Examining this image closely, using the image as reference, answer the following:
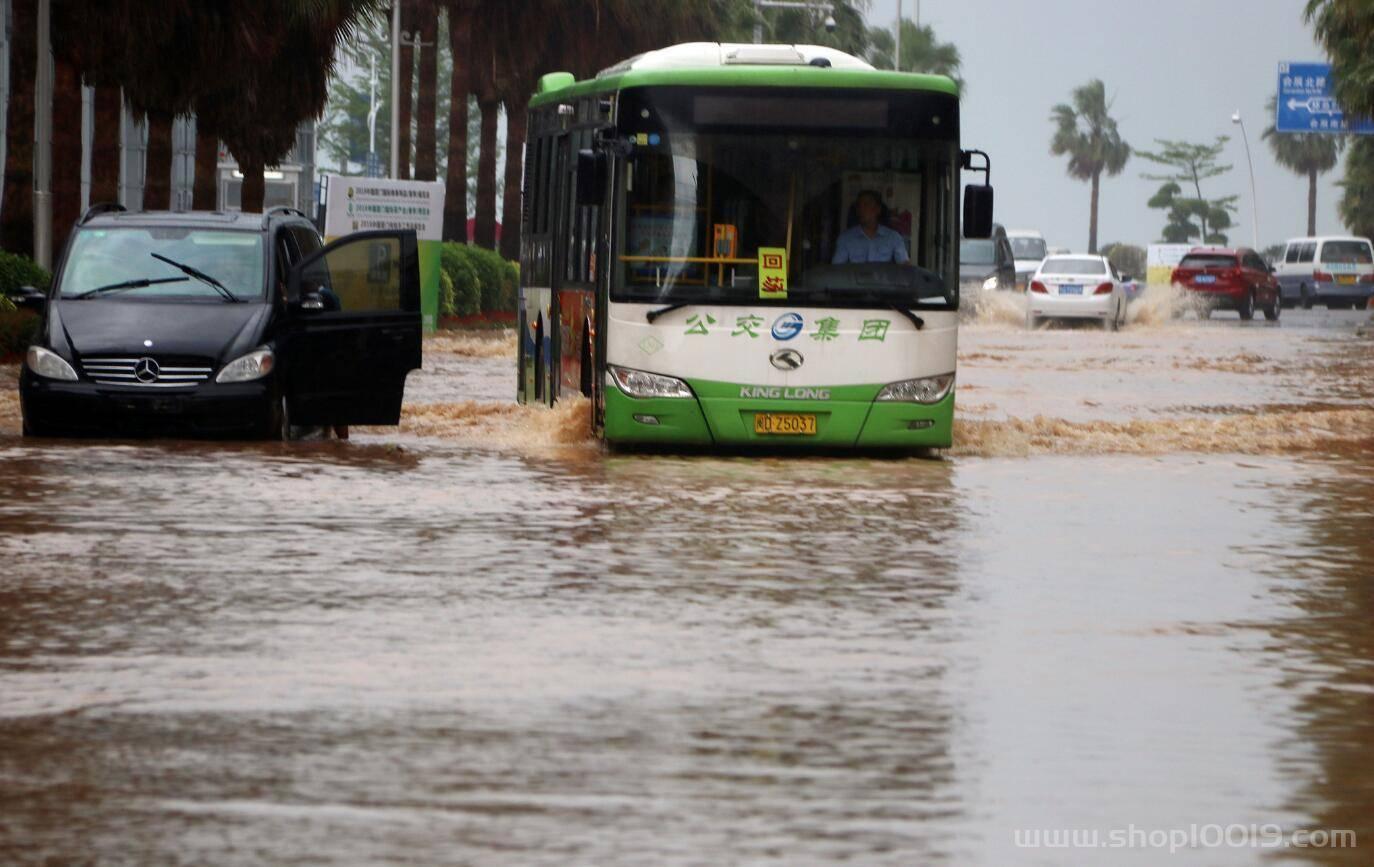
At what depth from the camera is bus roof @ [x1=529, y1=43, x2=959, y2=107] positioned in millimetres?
19438

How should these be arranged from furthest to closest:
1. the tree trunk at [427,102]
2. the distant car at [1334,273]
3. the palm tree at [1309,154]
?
the palm tree at [1309,154]
the distant car at [1334,273]
the tree trunk at [427,102]

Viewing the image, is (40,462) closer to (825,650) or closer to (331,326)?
(331,326)

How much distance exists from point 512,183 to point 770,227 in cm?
4075

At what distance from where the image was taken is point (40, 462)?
18.0 metres

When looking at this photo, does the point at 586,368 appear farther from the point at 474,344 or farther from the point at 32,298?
the point at 474,344

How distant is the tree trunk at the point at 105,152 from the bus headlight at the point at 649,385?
18.7 metres

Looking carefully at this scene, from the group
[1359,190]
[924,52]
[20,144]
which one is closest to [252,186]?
[20,144]

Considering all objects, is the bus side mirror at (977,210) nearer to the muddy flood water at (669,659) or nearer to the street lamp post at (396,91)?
the muddy flood water at (669,659)

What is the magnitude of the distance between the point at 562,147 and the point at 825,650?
12535 mm

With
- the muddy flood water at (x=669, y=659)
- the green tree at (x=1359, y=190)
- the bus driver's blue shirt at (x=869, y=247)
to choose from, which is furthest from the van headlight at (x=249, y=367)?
the green tree at (x=1359, y=190)

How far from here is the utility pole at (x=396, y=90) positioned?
52.2m

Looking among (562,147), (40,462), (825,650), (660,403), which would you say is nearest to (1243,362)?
(562,147)

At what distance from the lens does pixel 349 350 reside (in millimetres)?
19797

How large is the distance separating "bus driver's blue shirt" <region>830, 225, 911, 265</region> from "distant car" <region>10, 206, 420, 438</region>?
304cm
